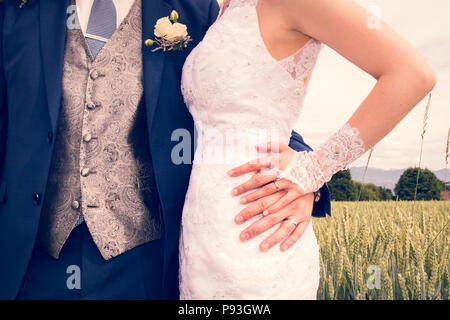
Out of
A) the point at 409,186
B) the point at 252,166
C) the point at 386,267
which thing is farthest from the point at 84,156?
the point at 409,186

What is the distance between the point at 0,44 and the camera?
5.10 feet

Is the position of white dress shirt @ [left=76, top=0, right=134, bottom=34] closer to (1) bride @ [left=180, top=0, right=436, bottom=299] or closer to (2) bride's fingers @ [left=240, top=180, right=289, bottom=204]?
(1) bride @ [left=180, top=0, right=436, bottom=299]

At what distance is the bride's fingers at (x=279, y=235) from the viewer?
4.15ft

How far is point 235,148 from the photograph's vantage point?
138 centimetres

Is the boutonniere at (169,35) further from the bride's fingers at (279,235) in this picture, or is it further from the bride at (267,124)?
the bride's fingers at (279,235)

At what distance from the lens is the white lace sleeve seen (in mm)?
1326

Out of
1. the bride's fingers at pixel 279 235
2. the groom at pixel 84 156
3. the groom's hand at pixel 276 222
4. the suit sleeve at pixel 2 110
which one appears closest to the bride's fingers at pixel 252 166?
the groom's hand at pixel 276 222

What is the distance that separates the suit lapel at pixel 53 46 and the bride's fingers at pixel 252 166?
2.65 feet

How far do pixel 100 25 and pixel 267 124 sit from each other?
3.10 ft

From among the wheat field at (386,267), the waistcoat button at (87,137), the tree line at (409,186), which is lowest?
the wheat field at (386,267)

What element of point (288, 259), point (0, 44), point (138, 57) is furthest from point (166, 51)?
point (288, 259)

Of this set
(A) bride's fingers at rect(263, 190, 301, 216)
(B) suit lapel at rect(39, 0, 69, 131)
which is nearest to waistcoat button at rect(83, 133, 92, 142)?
(B) suit lapel at rect(39, 0, 69, 131)

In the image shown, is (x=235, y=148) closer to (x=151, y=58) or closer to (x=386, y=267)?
(x=151, y=58)
